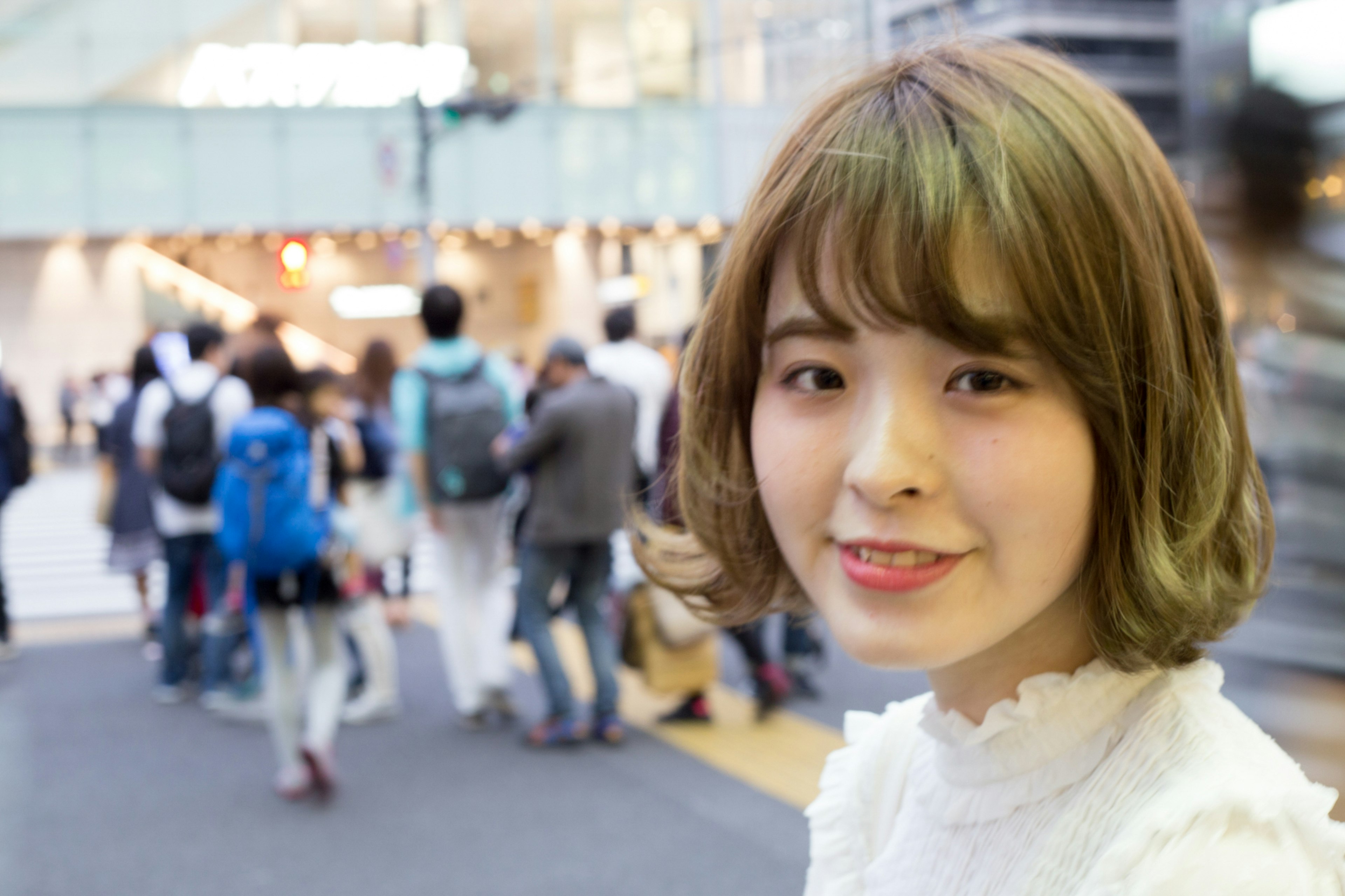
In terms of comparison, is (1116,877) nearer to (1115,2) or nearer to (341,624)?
(341,624)

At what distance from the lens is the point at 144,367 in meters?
7.11

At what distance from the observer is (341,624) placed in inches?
272

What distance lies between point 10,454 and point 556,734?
4.64m

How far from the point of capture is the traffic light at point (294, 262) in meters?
13.1

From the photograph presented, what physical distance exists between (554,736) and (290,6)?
21793mm

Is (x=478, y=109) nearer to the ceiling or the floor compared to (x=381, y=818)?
nearer to the ceiling

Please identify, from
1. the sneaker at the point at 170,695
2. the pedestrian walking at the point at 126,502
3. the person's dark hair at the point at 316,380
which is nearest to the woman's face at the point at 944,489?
the person's dark hair at the point at 316,380

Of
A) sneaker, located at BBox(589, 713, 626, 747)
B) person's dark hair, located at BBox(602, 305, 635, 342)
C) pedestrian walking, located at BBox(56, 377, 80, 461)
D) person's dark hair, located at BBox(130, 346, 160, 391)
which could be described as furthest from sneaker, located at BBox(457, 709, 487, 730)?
pedestrian walking, located at BBox(56, 377, 80, 461)

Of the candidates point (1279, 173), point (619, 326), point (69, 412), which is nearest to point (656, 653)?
point (619, 326)

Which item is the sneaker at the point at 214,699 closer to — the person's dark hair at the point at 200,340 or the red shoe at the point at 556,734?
the person's dark hair at the point at 200,340

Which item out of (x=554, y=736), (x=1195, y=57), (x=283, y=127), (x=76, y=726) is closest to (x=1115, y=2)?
(x=1195, y=57)

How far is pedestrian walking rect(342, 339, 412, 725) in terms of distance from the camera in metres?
6.65

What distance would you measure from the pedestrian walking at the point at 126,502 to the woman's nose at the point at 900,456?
7.69 m

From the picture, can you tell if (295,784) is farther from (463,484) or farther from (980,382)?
(980,382)
